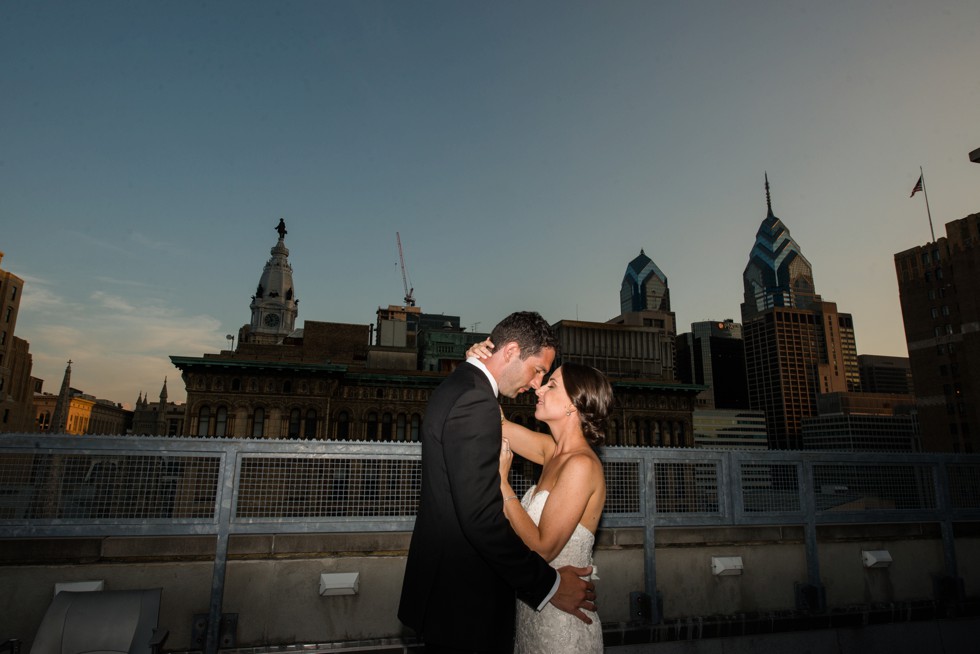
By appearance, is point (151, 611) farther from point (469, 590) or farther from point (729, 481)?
point (729, 481)

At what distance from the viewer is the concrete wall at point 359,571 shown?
5.25m

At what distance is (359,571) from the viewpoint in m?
5.87

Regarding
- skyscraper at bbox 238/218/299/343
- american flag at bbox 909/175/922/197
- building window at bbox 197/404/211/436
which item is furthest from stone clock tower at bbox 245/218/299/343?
american flag at bbox 909/175/922/197

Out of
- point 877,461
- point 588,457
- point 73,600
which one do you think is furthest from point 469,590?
point 877,461

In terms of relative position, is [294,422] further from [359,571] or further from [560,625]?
[560,625]

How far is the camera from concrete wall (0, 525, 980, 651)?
17.2 feet

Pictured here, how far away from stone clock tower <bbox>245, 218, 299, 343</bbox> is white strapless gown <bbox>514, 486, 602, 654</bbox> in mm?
168077

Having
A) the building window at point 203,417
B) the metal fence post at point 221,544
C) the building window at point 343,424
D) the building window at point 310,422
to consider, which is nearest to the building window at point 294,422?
the building window at point 310,422

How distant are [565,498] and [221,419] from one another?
6500cm

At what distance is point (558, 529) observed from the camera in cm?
349

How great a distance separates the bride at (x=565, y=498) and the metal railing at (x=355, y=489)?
89.9 inches

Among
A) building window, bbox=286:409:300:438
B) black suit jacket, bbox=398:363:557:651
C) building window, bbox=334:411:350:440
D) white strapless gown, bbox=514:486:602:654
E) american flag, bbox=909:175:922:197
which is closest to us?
black suit jacket, bbox=398:363:557:651

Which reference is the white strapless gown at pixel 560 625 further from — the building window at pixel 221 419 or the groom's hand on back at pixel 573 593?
the building window at pixel 221 419

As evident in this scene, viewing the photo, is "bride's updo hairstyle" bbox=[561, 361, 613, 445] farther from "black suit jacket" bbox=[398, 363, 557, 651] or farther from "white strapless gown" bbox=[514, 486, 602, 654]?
"black suit jacket" bbox=[398, 363, 557, 651]
